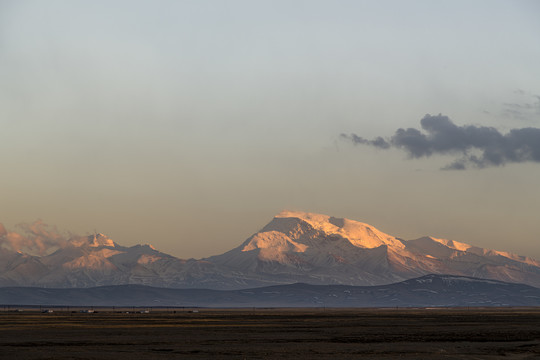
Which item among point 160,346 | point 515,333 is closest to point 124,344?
point 160,346

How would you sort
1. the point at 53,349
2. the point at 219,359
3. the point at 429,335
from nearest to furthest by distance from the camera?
the point at 219,359, the point at 53,349, the point at 429,335

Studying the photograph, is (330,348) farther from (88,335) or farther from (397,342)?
(88,335)

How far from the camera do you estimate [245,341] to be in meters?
112

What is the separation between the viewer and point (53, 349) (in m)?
99.0

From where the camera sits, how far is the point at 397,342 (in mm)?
109812

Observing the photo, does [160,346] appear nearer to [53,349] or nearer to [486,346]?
[53,349]

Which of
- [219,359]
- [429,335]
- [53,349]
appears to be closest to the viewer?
[219,359]

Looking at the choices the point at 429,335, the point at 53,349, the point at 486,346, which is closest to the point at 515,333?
the point at 429,335

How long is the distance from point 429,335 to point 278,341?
25.6m

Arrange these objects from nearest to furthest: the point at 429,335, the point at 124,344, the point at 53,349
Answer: the point at 53,349 < the point at 124,344 < the point at 429,335

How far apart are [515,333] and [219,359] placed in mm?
62253

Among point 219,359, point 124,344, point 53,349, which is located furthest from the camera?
point 124,344

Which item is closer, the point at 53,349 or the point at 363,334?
the point at 53,349

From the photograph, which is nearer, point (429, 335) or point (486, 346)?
point (486, 346)
